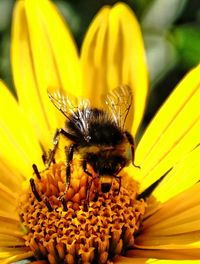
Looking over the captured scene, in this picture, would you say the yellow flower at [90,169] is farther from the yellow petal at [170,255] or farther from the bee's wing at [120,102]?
the bee's wing at [120,102]

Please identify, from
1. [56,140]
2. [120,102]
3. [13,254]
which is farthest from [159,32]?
[13,254]

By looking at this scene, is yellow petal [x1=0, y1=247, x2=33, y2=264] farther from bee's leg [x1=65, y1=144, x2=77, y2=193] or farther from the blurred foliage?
the blurred foliage

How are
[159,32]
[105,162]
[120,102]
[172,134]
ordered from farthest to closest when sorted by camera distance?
[159,32]
[172,134]
[120,102]
[105,162]

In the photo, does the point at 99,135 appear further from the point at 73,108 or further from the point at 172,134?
the point at 172,134

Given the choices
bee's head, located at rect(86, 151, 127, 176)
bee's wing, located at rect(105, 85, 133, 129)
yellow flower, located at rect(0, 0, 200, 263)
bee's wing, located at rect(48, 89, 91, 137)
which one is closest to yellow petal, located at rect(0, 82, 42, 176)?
yellow flower, located at rect(0, 0, 200, 263)

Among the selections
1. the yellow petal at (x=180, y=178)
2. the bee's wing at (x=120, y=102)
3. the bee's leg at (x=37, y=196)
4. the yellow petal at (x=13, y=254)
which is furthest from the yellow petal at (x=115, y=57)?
the yellow petal at (x=13, y=254)

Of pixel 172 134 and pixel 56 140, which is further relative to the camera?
pixel 172 134

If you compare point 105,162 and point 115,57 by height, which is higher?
point 115,57
